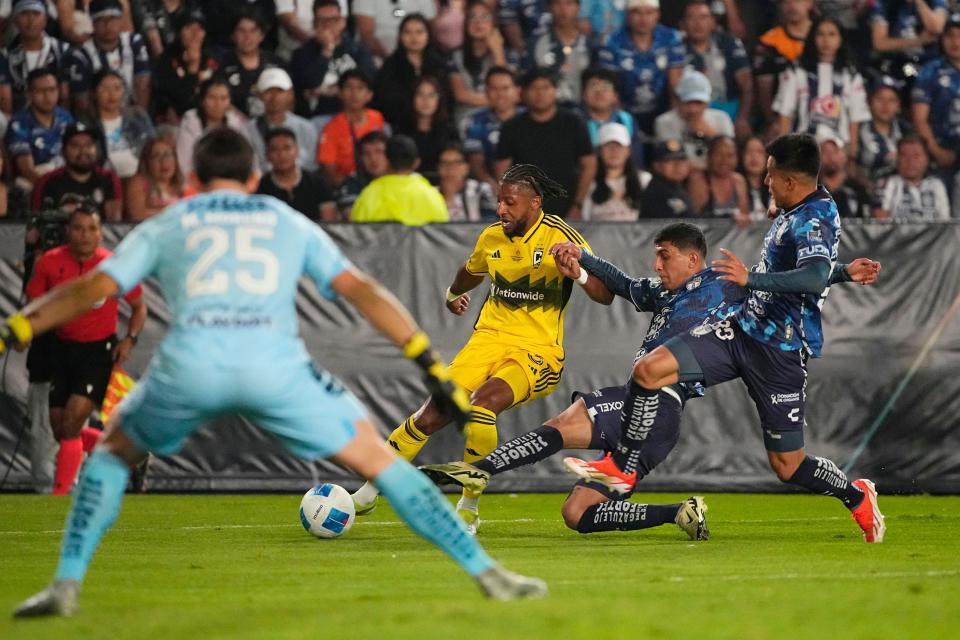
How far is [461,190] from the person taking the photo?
53.0 feet

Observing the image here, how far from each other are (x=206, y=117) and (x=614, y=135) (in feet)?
14.2

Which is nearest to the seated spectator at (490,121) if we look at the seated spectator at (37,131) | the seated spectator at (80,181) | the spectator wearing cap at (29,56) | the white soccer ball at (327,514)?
the seated spectator at (80,181)

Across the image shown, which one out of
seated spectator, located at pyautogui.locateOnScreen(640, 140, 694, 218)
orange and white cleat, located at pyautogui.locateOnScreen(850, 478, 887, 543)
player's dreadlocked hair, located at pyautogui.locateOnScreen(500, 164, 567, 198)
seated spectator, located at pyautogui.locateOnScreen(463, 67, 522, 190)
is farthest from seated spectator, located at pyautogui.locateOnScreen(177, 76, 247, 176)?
orange and white cleat, located at pyautogui.locateOnScreen(850, 478, 887, 543)

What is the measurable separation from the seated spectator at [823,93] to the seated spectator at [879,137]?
0.29ft

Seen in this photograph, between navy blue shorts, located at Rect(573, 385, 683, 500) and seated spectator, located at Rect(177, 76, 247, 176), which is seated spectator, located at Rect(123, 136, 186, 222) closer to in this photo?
seated spectator, located at Rect(177, 76, 247, 176)

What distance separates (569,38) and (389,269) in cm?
422

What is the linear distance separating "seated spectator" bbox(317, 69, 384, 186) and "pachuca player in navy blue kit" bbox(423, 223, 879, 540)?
6.32 meters

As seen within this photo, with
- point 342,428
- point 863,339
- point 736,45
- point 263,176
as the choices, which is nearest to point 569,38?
point 736,45

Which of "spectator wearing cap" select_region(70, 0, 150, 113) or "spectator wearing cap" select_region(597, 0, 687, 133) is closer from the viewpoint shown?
"spectator wearing cap" select_region(70, 0, 150, 113)

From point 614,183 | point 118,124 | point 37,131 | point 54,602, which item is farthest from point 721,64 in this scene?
point 54,602

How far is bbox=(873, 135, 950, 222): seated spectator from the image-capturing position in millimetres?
16703

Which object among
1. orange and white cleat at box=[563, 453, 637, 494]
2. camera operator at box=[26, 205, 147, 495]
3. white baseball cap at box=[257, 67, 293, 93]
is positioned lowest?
camera operator at box=[26, 205, 147, 495]

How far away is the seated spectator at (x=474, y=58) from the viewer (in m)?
17.2

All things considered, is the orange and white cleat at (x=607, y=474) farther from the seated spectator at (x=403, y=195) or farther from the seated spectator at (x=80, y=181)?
the seated spectator at (x=80, y=181)
